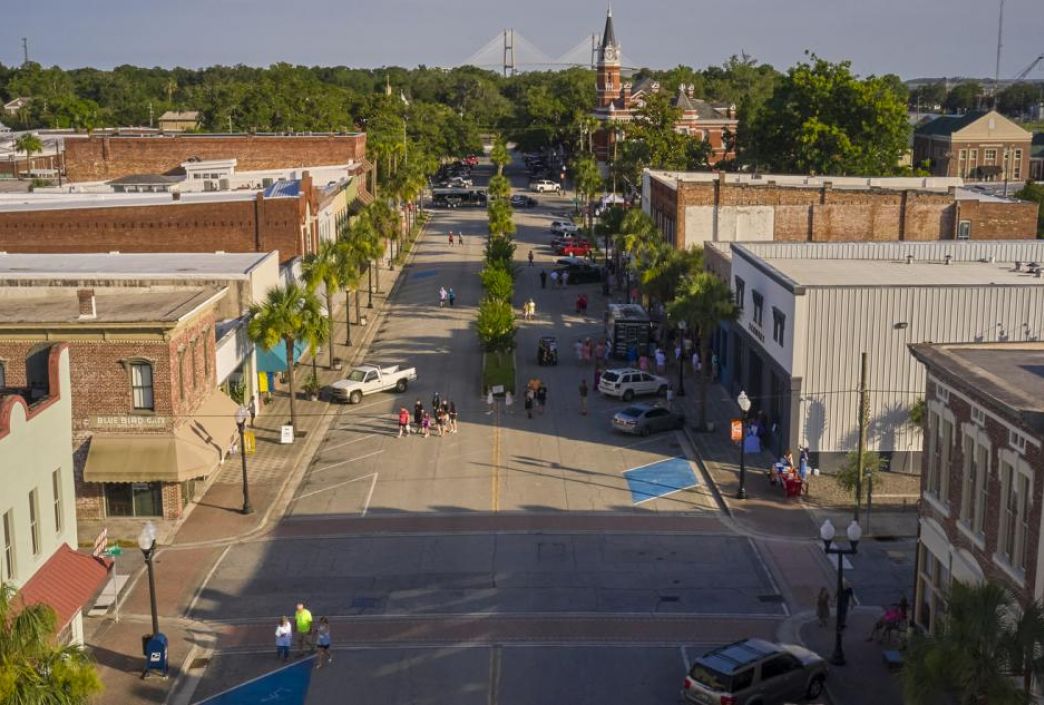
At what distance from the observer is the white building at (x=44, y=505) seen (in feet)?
81.4

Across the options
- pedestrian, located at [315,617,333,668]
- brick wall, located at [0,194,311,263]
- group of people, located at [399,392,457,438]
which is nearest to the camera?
pedestrian, located at [315,617,333,668]

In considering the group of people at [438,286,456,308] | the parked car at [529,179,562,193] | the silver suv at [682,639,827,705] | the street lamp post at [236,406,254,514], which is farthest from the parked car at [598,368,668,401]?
the parked car at [529,179,562,193]

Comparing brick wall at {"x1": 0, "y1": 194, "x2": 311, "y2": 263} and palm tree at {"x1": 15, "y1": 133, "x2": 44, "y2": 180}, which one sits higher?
palm tree at {"x1": 15, "y1": 133, "x2": 44, "y2": 180}

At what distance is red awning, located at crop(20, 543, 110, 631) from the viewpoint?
25875 millimetres

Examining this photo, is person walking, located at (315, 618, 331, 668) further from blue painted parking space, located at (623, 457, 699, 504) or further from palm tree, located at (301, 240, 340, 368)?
palm tree, located at (301, 240, 340, 368)

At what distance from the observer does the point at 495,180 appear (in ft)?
395

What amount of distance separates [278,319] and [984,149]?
119856 millimetres

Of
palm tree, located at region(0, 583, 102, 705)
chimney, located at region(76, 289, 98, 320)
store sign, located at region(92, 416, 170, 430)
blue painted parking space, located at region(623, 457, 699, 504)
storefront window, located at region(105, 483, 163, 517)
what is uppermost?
chimney, located at region(76, 289, 98, 320)

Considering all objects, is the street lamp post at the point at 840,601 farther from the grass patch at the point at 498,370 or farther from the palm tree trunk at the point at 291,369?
the grass patch at the point at 498,370

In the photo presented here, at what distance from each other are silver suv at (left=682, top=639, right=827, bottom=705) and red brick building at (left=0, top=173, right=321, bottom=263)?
46380mm

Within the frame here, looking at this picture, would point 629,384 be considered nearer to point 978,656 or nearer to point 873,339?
point 873,339

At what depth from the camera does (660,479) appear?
44.0m

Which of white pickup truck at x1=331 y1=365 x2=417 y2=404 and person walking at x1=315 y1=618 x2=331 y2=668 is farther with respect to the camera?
white pickup truck at x1=331 y1=365 x2=417 y2=404

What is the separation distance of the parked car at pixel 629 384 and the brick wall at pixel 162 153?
194 ft
